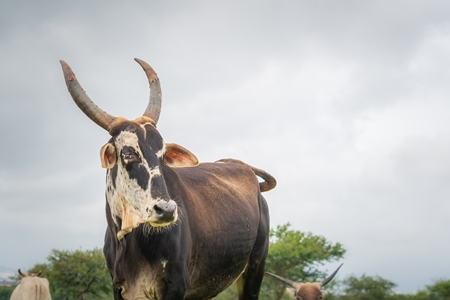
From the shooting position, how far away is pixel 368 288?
2883 cm

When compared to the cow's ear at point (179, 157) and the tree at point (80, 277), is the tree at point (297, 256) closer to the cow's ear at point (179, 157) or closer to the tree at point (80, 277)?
the tree at point (80, 277)

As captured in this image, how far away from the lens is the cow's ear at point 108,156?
6305 millimetres

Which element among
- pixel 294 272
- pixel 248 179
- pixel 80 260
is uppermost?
pixel 294 272

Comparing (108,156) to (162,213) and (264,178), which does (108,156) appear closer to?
(162,213)

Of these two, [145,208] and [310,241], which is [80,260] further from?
[145,208]

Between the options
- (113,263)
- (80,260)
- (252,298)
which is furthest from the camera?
(80,260)

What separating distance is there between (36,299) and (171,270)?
12555mm

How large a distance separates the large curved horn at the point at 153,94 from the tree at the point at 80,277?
21.3 m

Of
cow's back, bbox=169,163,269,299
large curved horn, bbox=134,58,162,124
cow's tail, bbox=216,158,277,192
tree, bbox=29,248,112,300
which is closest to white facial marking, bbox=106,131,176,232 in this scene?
large curved horn, bbox=134,58,162,124

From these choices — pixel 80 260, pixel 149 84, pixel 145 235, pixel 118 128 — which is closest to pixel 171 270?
pixel 145 235

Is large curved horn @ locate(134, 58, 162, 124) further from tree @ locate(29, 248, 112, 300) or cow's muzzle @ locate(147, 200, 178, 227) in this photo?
tree @ locate(29, 248, 112, 300)

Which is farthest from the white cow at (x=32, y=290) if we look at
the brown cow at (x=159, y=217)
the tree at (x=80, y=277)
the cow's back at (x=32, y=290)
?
the brown cow at (x=159, y=217)

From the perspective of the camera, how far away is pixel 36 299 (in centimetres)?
1797

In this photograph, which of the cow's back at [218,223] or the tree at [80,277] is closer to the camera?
the cow's back at [218,223]
